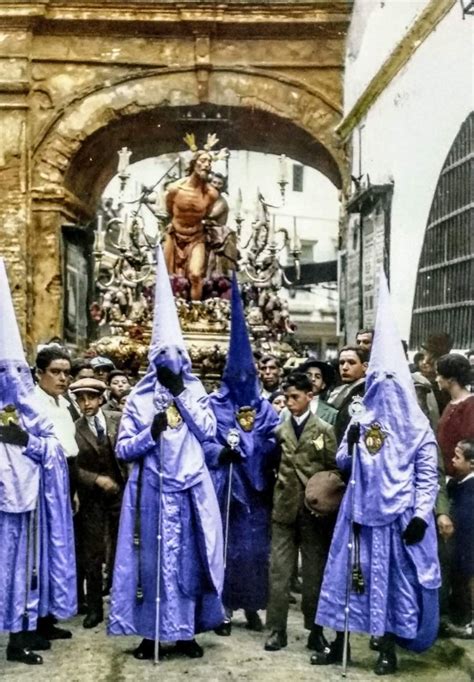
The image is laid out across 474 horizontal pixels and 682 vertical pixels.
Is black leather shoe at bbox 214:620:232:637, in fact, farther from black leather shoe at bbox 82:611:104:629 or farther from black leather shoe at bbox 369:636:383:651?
black leather shoe at bbox 369:636:383:651

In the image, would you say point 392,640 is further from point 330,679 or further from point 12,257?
point 12,257

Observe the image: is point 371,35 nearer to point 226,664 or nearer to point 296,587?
point 296,587

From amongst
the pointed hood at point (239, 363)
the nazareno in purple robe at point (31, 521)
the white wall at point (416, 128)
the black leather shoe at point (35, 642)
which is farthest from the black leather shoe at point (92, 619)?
the white wall at point (416, 128)

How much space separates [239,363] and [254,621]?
158 cm

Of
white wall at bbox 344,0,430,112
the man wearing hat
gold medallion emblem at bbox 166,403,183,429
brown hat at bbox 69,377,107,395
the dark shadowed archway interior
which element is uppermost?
white wall at bbox 344,0,430,112

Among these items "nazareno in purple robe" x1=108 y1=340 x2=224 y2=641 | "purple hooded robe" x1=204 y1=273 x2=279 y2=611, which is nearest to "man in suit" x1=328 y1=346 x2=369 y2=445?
"purple hooded robe" x1=204 y1=273 x2=279 y2=611

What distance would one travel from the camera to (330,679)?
4.81 meters

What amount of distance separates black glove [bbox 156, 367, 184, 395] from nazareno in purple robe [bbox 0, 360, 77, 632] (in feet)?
2.13

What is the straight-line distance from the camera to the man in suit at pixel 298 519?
5328 mm

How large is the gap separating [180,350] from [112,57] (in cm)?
975

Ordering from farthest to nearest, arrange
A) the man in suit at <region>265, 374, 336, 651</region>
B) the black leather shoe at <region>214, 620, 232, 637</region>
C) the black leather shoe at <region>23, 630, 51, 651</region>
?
the black leather shoe at <region>214, 620, 232, 637</region> < the man in suit at <region>265, 374, 336, 651</region> < the black leather shoe at <region>23, 630, 51, 651</region>

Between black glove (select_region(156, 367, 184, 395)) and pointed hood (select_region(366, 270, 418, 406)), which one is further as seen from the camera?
black glove (select_region(156, 367, 184, 395))

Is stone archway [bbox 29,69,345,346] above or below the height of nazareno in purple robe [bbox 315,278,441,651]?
above

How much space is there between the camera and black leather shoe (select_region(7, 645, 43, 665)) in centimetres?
500
